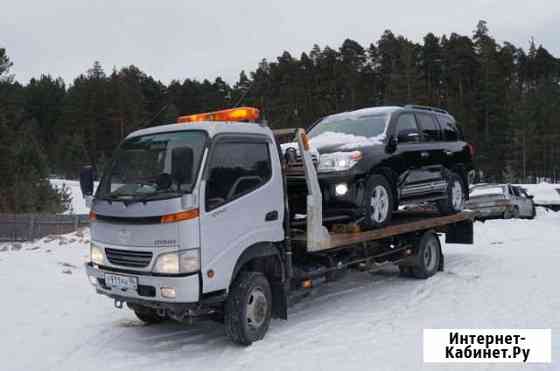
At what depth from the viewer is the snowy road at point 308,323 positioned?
5.21 metres

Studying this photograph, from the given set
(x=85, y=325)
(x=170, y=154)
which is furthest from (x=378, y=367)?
(x=85, y=325)

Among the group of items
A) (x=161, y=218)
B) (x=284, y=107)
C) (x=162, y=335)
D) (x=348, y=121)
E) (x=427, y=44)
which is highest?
(x=427, y=44)

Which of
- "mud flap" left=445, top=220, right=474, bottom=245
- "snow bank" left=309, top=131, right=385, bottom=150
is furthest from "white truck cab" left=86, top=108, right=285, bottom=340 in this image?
"mud flap" left=445, top=220, right=474, bottom=245

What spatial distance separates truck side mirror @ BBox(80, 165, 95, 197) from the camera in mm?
5684

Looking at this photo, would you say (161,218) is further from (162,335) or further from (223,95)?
(223,95)

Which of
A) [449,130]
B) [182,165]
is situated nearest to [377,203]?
[449,130]

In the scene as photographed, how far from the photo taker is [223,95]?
66.0m

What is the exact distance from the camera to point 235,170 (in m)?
5.53

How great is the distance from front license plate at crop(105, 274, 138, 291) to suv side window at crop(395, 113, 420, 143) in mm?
4590

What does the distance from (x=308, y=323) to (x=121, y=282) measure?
240 cm

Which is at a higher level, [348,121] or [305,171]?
[348,121]

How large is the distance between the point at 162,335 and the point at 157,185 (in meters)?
2.10

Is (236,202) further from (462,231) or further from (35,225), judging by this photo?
(35,225)

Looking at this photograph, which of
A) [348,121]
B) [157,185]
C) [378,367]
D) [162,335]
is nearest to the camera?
[378,367]
